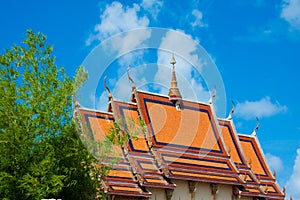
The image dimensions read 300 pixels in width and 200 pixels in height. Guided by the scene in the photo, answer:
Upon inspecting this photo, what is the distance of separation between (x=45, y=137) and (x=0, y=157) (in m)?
1.26

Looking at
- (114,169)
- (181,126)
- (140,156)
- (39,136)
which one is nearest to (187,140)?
(181,126)

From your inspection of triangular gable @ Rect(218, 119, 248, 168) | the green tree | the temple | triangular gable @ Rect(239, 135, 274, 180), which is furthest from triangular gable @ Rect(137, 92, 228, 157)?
the green tree

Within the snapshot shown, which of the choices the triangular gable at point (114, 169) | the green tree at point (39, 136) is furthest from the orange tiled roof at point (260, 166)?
the green tree at point (39, 136)

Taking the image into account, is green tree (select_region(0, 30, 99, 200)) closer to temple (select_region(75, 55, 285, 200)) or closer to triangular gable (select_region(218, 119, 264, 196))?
temple (select_region(75, 55, 285, 200))

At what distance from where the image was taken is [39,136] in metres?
14.9

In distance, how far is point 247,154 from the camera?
81.6 ft

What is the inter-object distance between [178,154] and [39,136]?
757 centimetres

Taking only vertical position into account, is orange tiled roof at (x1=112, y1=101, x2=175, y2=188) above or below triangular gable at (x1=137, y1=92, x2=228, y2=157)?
below

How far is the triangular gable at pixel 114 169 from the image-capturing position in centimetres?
1816

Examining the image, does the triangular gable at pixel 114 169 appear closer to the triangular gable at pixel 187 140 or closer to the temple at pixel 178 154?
the temple at pixel 178 154

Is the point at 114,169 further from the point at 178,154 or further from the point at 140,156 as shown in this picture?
the point at 178,154

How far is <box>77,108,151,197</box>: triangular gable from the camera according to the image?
18156 mm

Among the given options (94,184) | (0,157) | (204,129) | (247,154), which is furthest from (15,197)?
(247,154)

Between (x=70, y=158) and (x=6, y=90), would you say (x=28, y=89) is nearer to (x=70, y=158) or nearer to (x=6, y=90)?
(x=6, y=90)
